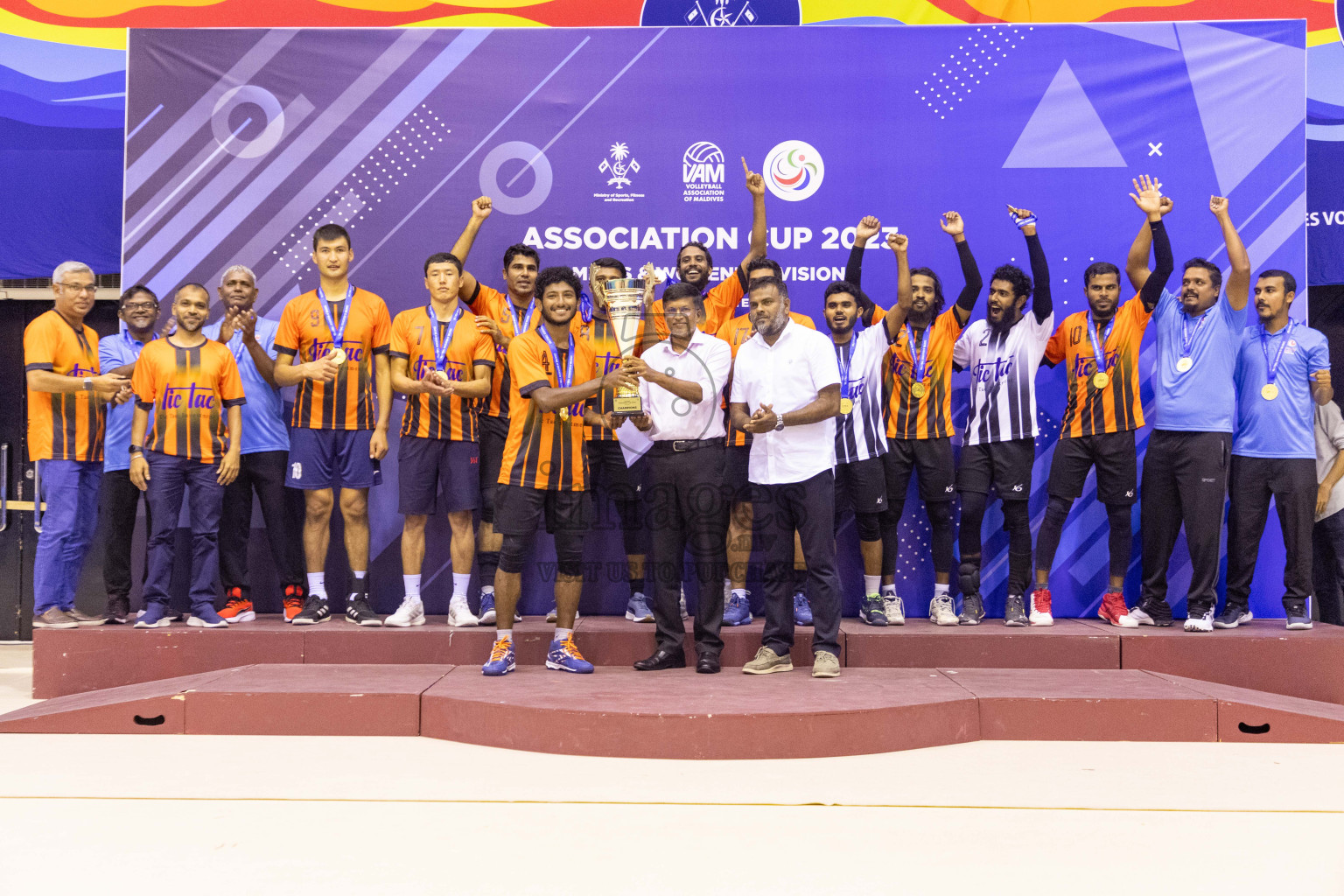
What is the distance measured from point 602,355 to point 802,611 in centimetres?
174

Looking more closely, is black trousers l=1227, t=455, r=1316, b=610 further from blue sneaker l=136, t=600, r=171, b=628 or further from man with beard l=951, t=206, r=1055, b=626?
blue sneaker l=136, t=600, r=171, b=628

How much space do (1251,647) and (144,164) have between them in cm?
668

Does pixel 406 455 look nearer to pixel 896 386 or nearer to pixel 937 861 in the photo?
pixel 896 386

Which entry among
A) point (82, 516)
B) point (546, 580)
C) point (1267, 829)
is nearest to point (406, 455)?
point (546, 580)

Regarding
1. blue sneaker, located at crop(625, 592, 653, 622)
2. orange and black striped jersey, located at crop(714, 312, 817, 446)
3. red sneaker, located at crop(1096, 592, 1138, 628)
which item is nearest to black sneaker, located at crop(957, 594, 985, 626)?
red sneaker, located at crop(1096, 592, 1138, 628)

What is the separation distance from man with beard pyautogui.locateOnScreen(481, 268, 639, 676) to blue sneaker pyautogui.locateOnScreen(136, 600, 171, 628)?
168cm

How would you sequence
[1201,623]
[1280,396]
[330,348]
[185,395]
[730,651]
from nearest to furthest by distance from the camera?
[730,651]
[1201,623]
[185,395]
[1280,396]
[330,348]

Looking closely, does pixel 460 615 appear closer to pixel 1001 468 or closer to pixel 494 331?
pixel 494 331

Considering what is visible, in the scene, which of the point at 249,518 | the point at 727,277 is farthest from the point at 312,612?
the point at 727,277

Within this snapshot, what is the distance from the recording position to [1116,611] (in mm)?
5332

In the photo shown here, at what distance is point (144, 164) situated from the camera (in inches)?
233

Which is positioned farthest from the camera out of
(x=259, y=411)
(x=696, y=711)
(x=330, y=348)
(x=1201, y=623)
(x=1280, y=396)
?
(x=259, y=411)

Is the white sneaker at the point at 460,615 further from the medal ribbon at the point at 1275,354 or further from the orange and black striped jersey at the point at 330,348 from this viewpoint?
the medal ribbon at the point at 1275,354

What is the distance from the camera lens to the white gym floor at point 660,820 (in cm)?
248
